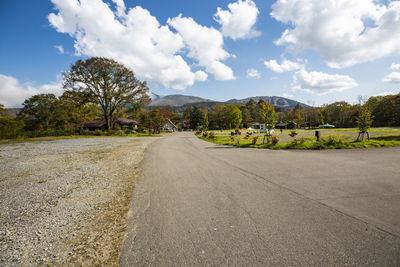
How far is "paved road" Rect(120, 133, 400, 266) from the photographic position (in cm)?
252

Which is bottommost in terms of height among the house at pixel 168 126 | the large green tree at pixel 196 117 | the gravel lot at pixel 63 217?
the gravel lot at pixel 63 217

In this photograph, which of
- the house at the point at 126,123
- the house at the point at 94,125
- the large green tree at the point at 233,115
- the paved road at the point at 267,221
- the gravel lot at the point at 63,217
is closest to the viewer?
the paved road at the point at 267,221

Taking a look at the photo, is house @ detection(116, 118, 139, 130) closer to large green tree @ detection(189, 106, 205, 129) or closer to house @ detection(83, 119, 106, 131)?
house @ detection(83, 119, 106, 131)

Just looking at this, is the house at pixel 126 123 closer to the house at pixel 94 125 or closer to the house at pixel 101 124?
the house at pixel 101 124

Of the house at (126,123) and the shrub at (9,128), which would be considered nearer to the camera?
the shrub at (9,128)

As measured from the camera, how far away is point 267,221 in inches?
136

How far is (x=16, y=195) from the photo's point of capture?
524 cm

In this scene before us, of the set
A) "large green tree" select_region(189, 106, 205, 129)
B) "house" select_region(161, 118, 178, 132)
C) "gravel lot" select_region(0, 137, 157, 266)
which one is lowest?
"gravel lot" select_region(0, 137, 157, 266)

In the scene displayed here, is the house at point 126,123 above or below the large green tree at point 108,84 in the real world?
below

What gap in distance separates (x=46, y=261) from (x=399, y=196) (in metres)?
8.28

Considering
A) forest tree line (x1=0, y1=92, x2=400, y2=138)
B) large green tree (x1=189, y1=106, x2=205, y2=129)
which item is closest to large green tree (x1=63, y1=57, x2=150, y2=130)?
forest tree line (x1=0, y1=92, x2=400, y2=138)

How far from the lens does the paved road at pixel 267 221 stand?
252cm

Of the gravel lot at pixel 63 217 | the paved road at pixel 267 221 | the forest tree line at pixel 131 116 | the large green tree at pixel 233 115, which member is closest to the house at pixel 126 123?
the forest tree line at pixel 131 116

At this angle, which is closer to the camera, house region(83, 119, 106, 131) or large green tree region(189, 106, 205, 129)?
house region(83, 119, 106, 131)
